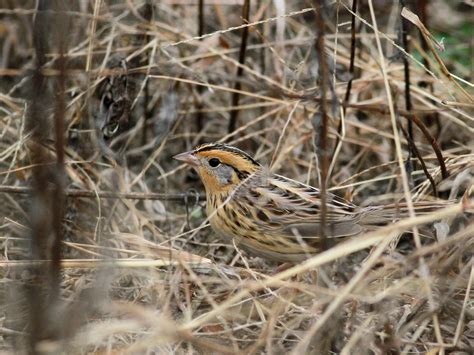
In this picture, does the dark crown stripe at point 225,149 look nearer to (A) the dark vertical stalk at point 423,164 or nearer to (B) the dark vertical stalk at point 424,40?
(A) the dark vertical stalk at point 423,164

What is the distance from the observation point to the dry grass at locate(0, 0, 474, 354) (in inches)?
99.6

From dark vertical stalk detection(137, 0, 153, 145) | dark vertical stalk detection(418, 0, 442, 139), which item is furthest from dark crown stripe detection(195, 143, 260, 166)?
dark vertical stalk detection(418, 0, 442, 139)

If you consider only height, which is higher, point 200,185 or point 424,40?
point 424,40

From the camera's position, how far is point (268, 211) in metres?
3.71

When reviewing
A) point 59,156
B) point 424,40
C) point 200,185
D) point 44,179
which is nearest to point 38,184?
point 44,179

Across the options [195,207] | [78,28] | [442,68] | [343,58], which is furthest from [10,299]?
[343,58]

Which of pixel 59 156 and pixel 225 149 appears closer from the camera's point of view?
pixel 59 156

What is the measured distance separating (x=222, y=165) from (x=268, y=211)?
37 centimetres

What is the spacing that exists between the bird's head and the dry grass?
0.22m

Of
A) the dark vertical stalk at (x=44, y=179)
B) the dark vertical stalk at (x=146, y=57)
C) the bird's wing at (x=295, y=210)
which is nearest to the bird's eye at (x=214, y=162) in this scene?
the bird's wing at (x=295, y=210)

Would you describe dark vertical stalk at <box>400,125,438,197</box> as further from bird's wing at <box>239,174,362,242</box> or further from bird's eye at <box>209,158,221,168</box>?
bird's eye at <box>209,158,221,168</box>

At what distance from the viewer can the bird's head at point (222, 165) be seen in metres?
3.95

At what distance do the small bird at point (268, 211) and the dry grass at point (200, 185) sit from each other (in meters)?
0.11

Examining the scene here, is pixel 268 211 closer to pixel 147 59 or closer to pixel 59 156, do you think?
pixel 147 59
